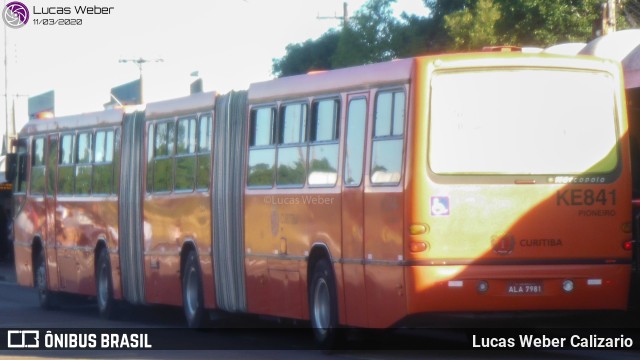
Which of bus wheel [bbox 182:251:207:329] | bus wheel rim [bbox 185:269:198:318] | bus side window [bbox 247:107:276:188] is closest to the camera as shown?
bus side window [bbox 247:107:276:188]

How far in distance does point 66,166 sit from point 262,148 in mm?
8811

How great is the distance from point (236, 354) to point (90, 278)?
30.8 ft

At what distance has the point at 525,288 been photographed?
15031mm

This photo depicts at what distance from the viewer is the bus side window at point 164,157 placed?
73.6 ft

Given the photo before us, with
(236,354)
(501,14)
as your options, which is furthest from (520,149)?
(501,14)

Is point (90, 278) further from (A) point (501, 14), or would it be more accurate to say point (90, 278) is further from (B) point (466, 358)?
(A) point (501, 14)

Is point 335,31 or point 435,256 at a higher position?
point 335,31

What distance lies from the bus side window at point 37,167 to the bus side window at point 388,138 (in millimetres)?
13450

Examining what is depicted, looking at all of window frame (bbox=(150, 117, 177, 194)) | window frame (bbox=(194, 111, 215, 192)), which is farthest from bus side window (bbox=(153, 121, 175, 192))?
window frame (bbox=(194, 111, 215, 192))

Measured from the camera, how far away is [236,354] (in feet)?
54.1

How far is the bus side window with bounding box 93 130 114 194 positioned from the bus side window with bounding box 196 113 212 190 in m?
3.86

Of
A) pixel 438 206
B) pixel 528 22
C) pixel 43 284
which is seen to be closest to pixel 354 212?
pixel 438 206

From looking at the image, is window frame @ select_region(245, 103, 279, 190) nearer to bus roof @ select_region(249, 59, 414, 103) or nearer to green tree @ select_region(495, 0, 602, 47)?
bus roof @ select_region(249, 59, 414, 103)

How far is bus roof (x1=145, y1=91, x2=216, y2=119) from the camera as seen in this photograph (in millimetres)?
21047
